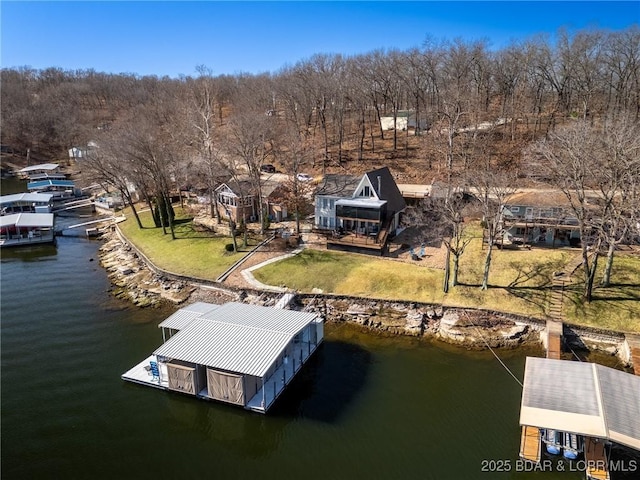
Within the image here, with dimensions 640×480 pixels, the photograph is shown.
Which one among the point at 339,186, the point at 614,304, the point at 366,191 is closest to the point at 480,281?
the point at 614,304

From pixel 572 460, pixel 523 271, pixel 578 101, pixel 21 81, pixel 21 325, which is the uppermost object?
pixel 21 81

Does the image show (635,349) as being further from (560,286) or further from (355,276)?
(355,276)

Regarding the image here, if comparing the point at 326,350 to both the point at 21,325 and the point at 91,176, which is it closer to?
the point at 21,325

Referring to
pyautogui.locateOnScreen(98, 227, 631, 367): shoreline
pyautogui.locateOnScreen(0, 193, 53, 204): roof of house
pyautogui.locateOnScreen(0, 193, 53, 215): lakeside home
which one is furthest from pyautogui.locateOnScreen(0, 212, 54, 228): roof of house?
pyautogui.locateOnScreen(98, 227, 631, 367): shoreline

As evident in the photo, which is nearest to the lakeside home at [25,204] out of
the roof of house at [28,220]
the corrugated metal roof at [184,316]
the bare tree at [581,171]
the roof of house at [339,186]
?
the roof of house at [28,220]

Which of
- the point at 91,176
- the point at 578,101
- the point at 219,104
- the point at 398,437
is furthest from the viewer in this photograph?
the point at 219,104

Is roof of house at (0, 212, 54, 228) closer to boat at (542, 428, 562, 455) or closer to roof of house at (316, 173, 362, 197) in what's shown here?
roof of house at (316, 173, 362, 197)

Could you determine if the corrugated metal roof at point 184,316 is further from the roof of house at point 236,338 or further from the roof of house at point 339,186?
the roof of house at point 339,186

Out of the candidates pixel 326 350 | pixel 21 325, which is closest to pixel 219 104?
pixel 21 325
